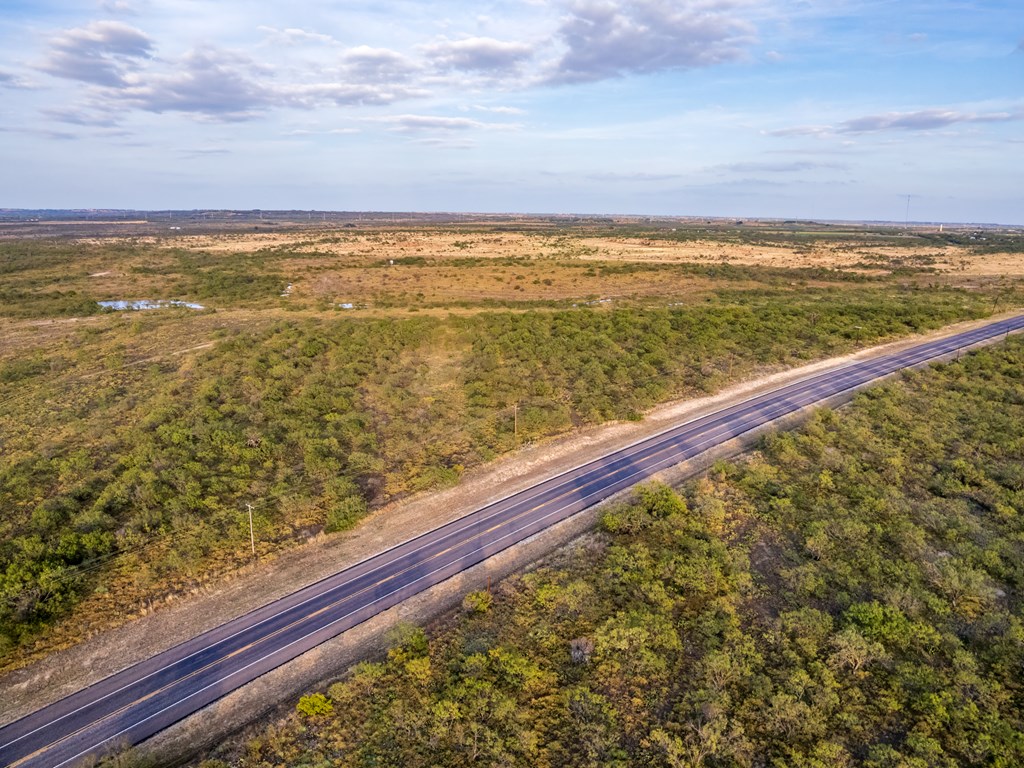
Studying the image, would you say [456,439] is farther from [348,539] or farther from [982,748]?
[982,748]

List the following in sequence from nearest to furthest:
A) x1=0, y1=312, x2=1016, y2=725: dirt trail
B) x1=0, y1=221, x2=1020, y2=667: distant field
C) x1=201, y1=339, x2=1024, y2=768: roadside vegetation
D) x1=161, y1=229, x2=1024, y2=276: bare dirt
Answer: x1=201, y1=339, x2=1024, y2=768: roadside vegetation
x1=0, y1=312, x2=1016, y2=725: dirt trail
x1=0, y1=221, x2=1020, y2=667: distant field
x1=161, y1=229, x2=1024, y2=276: bare dirt

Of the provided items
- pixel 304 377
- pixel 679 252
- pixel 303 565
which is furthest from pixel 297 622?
pixel 679 252

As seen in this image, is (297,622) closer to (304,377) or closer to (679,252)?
(304,377)

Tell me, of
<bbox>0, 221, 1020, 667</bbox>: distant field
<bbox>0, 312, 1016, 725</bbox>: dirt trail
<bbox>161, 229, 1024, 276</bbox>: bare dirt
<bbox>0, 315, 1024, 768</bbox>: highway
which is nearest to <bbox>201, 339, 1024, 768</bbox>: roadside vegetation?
<bbox>0, 315, 1024, 768</bbox>: highway

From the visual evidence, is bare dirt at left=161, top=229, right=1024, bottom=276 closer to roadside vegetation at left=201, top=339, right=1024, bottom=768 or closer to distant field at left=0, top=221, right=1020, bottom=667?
distant field at left=0, top=221, right=1020, bottom=667

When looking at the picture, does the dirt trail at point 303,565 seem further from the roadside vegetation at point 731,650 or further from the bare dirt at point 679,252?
the bare dirt at point 679,252

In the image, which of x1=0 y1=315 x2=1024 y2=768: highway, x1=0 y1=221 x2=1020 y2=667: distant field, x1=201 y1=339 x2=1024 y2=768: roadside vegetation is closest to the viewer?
x1=201 y1=339 x2=1024 y2=768: roadside vegetation

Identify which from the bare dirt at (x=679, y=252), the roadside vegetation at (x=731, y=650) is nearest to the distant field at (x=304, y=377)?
the roadside vegetation at (x=731, y=650)
